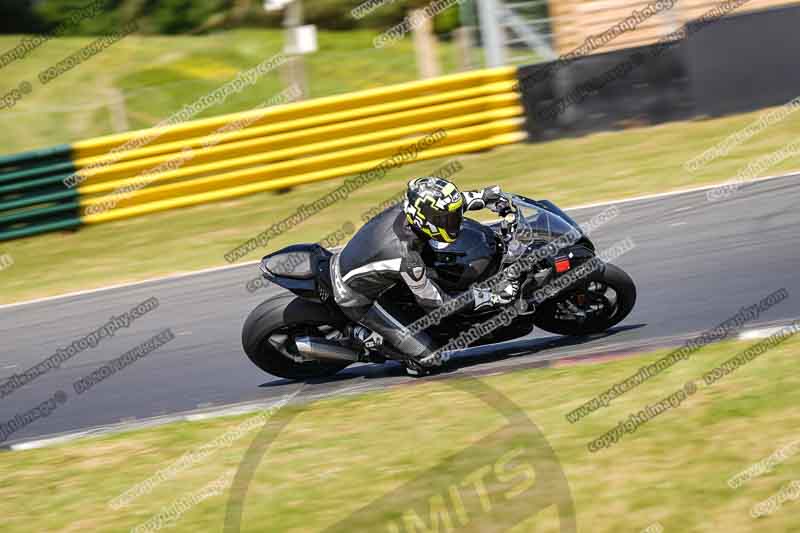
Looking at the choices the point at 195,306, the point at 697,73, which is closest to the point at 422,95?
the point at 697,73

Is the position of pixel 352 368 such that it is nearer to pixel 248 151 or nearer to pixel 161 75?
pixel 248 151

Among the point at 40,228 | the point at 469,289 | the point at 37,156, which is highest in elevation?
the point at 37,156

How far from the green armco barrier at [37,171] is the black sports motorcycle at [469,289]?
8213mm

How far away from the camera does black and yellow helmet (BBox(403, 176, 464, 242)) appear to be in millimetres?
7234

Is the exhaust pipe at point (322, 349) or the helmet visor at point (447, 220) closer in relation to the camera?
the helmet visor at point (447, 220)

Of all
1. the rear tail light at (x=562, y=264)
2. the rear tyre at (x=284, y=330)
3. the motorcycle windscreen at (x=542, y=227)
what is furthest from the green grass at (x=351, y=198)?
the rear tail light at (x=562, y=264)

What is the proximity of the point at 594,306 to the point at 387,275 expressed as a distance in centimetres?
163

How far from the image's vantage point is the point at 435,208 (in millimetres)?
7227

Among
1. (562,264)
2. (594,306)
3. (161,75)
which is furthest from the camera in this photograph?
(161,75)

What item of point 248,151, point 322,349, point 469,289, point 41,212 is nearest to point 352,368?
point 322,349

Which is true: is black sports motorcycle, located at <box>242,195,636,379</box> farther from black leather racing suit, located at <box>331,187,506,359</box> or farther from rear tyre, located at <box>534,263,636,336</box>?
black leather racing suit, located at <box>331,187,506,359</box>

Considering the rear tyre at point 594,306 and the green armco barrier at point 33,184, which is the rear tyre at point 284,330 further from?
the green armco barrier at point 33,184

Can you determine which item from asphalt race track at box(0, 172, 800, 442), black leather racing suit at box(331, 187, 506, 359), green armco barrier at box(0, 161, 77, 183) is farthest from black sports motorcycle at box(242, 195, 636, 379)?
green armco barrier at box(0, 161, 77, 183)

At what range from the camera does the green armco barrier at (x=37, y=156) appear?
50.5ft
